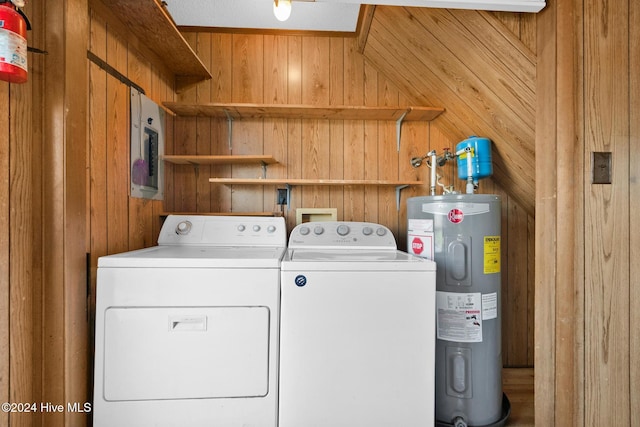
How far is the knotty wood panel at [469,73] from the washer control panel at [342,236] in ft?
2.63

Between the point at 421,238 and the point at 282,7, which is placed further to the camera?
the point at 421,238

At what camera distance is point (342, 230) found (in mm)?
1630

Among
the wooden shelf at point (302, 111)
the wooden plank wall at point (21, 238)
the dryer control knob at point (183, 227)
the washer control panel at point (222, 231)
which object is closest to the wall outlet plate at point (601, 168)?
the wooden shelf at point (302, 111)

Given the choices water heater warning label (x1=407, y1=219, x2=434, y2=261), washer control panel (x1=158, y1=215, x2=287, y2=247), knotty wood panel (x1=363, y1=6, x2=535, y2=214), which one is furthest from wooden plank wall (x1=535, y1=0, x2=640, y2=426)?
washer control panel (x1=158, y1=215, x2=287, y2=247)

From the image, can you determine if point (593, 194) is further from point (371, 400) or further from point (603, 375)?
point (371, 400)

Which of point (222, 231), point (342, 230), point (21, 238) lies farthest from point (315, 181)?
point (21, 238)

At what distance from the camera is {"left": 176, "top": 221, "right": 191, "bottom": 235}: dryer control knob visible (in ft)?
5.32

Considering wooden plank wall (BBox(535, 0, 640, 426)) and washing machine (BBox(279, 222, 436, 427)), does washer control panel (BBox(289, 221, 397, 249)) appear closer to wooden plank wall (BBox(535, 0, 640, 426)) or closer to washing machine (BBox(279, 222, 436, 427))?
washing machine (BBox(279, 222, 436, 427))

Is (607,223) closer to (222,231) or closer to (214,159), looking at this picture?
(222,231)

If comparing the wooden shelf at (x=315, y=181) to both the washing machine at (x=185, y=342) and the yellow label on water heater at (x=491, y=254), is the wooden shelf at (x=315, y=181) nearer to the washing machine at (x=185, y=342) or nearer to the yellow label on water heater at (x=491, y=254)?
the yellow label on water heater at (x=491, y=254)

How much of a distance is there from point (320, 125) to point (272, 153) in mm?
385

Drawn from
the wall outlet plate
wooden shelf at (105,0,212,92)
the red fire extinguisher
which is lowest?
the wall outlet plate

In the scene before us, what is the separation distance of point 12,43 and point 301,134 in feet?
4.42

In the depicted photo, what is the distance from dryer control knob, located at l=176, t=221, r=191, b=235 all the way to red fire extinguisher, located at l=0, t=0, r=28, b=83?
92cm
